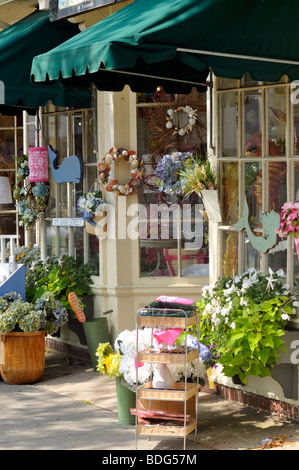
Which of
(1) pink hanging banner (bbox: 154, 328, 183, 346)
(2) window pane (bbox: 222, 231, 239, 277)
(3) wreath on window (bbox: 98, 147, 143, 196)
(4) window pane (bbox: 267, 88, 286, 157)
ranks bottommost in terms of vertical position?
(1) pink hanging banner (bbox: 154, 328, 183, 346)

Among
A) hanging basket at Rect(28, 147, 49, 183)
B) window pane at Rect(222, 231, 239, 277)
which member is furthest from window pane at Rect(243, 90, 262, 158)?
hanging basket at Rect(28, 147, 49, 183)

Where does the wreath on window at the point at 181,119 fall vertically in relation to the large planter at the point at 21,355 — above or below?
above

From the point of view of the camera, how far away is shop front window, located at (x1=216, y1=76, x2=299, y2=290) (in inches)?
255

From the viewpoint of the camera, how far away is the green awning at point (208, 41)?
18.8ft

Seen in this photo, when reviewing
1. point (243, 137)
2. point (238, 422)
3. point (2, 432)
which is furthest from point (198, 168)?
point (2, 432)

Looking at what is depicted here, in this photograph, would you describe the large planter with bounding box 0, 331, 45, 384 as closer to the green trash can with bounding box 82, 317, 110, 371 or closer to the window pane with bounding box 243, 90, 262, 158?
the green trash can with bounding box 82, 317, 110, 371

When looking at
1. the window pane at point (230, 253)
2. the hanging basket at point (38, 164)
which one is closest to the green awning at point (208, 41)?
the window pane at point (230, 253)

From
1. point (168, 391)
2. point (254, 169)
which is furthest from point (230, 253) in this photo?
point (168, 391)

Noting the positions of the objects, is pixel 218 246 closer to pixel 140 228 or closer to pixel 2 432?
pixel 140 228

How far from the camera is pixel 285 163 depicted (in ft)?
21.3

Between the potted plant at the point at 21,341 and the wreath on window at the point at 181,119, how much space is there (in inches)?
90.2

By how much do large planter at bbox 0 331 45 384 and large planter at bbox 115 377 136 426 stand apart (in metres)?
1.87

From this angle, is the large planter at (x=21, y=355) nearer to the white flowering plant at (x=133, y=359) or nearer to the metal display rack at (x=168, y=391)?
the white flowering plant at (x=133, y=359)

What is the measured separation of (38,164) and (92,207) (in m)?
1.34
